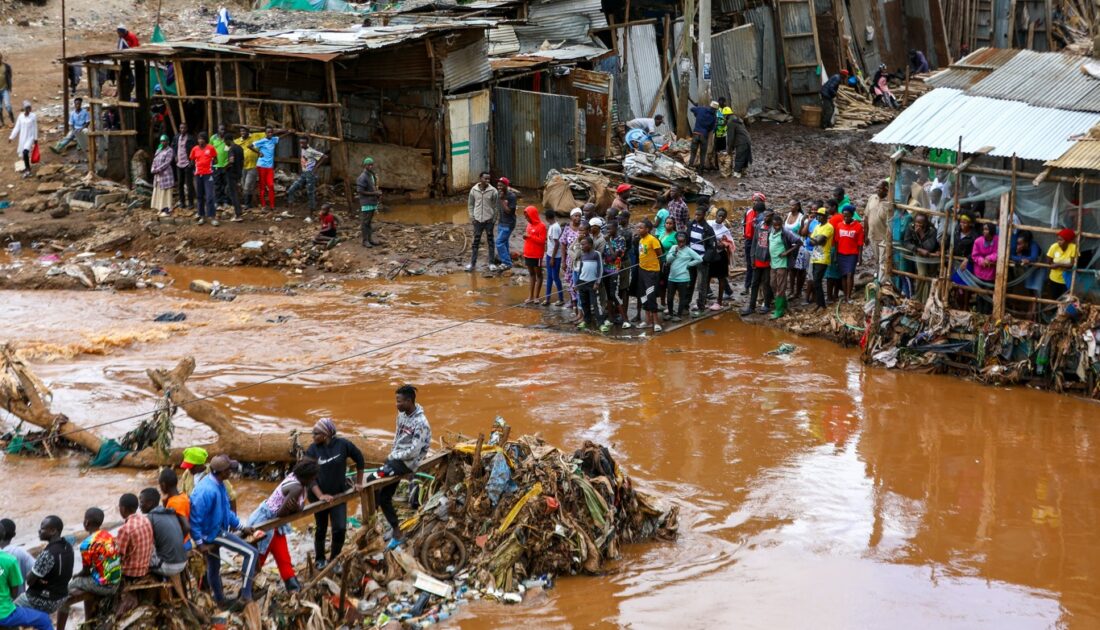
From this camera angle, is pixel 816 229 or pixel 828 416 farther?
pixel 816 229

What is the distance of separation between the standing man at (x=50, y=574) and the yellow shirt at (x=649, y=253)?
913cm

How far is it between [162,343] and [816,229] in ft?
28.0

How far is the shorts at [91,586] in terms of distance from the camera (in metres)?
7.55

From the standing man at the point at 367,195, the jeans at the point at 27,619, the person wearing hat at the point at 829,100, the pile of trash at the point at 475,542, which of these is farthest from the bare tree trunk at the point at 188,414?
the person wearing hat at the point at 829,100

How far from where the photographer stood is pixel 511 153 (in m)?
22.5

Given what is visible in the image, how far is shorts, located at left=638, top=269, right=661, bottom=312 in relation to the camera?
15398 millimetres

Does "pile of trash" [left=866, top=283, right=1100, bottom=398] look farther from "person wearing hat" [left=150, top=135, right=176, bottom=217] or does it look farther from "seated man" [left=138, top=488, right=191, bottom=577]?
"person wearing hat" [left=150, top=135, right=176, bottom=217]

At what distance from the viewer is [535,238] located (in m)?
16.3

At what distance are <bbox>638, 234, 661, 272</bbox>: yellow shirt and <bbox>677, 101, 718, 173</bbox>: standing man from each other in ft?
27.7

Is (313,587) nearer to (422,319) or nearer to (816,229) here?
(422,319)

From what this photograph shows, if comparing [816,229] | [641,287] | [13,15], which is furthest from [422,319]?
[13,15]

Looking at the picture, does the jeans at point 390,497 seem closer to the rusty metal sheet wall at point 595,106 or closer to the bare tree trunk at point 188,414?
the bare tree trunk at point 188,414

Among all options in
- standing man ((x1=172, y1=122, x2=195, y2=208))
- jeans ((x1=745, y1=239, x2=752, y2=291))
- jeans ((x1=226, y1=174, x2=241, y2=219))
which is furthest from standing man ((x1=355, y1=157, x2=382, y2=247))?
jeans ((x1=745, y1=239, x2=752, y2=291))

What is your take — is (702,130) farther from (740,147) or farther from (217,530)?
(217,530)
